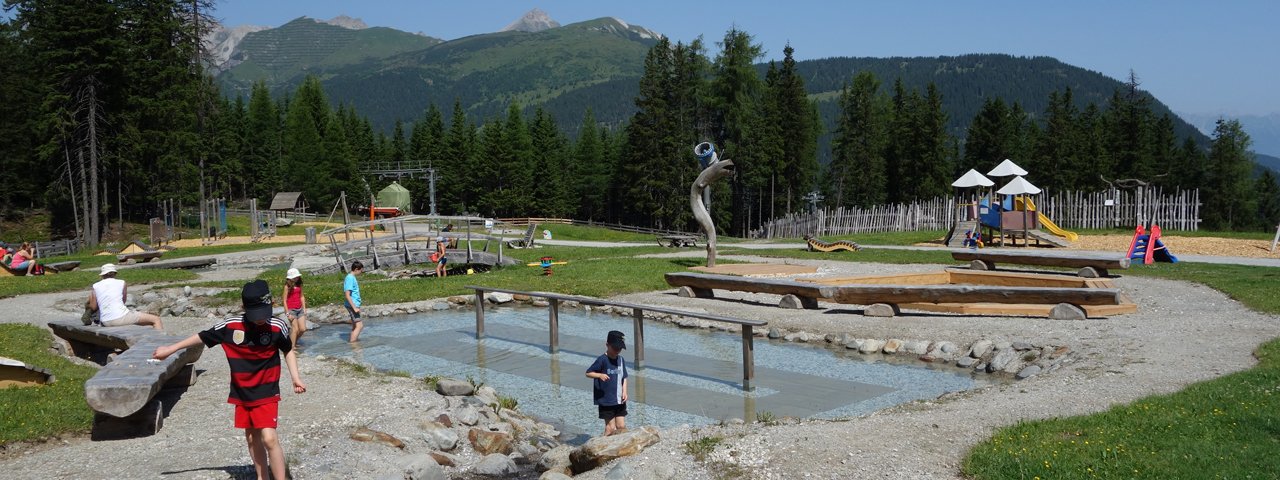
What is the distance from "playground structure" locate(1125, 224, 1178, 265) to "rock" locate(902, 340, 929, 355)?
13.0 metres

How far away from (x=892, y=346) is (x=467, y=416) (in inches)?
302

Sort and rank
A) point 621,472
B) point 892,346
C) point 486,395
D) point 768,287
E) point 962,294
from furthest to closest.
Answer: point 768,287 < point 962,294 < point 892,346 < point 486,395 < point 621,472

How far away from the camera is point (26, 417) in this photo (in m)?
8.78

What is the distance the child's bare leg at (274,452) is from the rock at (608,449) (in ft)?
8.39

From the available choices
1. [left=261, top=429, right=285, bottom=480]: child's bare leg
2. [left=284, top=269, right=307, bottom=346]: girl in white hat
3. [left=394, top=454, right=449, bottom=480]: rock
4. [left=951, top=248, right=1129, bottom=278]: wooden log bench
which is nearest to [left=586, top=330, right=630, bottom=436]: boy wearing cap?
[left=394, top=454, right=449, bottom=480]: rock

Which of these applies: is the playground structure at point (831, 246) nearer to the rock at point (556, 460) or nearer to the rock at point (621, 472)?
the rock at point (556, 460)

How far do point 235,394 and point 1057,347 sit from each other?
11.4 m

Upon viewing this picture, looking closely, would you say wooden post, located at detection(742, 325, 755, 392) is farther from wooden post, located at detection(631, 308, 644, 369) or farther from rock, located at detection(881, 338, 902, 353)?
rock, located at detection(881, 338, 902, 353)

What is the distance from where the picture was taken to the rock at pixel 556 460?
826cm

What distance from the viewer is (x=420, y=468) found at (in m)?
8.01

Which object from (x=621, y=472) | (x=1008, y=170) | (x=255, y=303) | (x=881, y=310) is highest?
(x=1008, y=170)

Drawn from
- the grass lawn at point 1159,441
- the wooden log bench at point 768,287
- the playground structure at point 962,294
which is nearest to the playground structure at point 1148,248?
the playground structure at point 962,294

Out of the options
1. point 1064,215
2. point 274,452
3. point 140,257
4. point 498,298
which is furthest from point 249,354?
point 1064,215

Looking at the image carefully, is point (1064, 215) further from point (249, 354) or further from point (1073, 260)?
point (249, 354)
